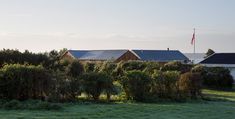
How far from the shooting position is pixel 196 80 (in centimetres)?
2461

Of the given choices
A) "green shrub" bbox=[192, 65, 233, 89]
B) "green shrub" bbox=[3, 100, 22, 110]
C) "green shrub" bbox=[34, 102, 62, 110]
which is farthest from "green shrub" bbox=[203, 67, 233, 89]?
"green shrub" bbox=[3, 100, 22, 110]

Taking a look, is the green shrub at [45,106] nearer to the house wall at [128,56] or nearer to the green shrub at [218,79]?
the green shrub at [218,79]

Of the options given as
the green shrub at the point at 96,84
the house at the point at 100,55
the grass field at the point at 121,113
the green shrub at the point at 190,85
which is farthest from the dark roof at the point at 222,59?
the grass field at the point at 121,113

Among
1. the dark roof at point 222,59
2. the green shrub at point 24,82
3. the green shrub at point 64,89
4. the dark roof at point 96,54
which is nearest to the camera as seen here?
the green shrub at point 24,82

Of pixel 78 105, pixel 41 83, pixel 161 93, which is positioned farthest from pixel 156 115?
pixel 161 93

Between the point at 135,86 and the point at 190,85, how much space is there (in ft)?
13.3

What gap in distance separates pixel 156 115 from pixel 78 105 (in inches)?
141

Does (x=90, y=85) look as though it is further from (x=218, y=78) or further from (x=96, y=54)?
(x=96, y=54)

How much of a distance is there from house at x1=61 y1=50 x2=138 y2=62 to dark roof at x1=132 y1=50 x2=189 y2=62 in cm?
155

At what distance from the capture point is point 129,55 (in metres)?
78.6

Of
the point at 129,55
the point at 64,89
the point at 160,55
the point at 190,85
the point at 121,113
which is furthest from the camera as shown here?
the point at 160,55

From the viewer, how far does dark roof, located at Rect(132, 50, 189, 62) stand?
77938mm

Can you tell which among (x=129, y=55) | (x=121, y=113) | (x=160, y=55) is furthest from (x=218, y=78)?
(x=160, y=55)

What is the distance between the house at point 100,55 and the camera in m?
77.4
